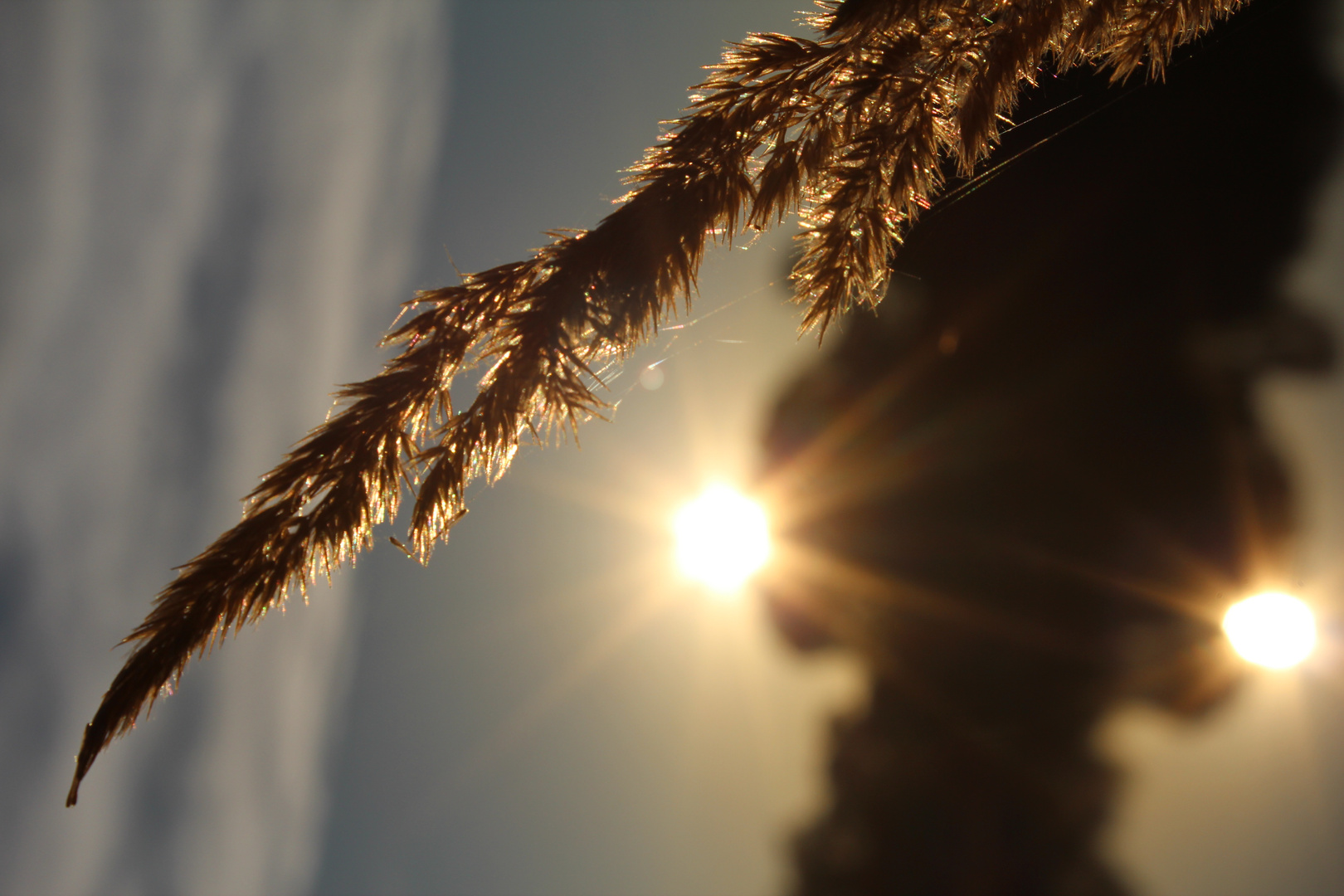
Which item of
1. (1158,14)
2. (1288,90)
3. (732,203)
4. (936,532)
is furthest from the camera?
(936,532)

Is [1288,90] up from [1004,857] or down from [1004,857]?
up

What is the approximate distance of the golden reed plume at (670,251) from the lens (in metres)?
1.53

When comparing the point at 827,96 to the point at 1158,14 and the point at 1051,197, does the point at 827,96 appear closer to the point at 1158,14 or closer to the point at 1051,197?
the point at 1158,14

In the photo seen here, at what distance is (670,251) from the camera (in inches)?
67.9

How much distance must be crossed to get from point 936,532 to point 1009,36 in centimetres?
1098

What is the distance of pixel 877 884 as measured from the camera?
11.1 metres

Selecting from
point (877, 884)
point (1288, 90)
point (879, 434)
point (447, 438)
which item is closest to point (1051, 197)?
point (1288, 90)

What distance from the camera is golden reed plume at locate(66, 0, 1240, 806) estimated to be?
1.53 m

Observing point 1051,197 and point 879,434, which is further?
point 879,434

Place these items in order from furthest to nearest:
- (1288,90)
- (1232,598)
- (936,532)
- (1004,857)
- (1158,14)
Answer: (936,532) < (1004,857) < (1232,598) < (1288,90) < (1158,14)

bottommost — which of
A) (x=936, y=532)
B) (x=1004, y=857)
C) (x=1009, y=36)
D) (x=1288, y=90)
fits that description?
(x=1004, y=857)

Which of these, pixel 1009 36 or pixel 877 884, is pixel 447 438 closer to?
pixel 1009 36

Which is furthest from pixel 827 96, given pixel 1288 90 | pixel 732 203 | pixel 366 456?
pixel 1288 90

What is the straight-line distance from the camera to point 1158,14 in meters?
2.02
